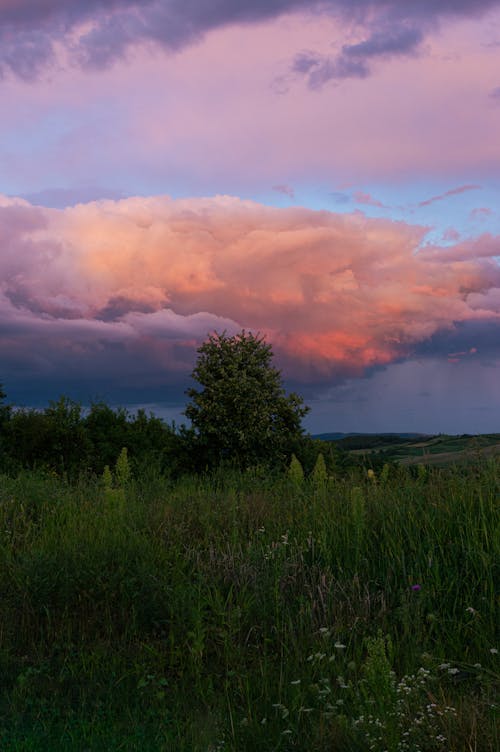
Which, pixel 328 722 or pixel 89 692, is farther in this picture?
pixel 89 692

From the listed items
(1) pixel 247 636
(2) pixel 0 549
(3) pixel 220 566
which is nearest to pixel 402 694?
(1) pixel 247 636

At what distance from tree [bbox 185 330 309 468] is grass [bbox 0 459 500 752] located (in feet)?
23.7

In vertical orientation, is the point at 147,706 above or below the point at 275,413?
below

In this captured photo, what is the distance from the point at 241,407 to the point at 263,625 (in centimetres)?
1043

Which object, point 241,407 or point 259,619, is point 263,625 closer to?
point 259,619

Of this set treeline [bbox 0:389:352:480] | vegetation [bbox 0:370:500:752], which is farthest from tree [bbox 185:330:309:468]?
vegetation [bbox 0:370:500:752]

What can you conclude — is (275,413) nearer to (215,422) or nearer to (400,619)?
(215,422)

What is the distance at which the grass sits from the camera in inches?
164

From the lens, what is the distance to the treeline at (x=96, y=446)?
51.6ft

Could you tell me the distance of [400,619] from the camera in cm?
549

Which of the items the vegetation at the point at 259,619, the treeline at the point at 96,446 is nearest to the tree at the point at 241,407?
the treeline at the point at 96,446

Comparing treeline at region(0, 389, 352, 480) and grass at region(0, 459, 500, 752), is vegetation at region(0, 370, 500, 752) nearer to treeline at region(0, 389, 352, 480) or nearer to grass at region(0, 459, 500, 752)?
grass at region(0, 459, 500, 752)

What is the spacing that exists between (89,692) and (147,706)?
1.68 ft

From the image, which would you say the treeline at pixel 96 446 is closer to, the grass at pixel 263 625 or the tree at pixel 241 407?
the tree at pixel 241 407
